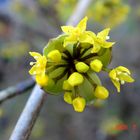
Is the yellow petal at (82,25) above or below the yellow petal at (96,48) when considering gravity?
above

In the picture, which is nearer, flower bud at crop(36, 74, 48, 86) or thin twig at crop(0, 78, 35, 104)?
flower bud at crop(36, 74, 48, 86)

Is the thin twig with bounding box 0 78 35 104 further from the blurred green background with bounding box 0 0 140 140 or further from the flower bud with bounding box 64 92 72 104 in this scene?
the blurred green background with bounding box 0 0 140 140

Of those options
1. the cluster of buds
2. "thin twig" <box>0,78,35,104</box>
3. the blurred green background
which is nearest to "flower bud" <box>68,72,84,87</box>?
the cluster of buds

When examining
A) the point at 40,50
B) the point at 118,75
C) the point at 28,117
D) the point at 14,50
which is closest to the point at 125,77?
the point at 118,75

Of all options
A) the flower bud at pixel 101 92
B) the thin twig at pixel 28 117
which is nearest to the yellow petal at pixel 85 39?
the flower bud at pixel 101 92

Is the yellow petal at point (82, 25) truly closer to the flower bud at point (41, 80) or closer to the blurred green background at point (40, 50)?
the flower bud at point (41, 80)

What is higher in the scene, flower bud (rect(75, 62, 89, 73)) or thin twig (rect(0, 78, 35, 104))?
thin twig (rect(0, 78, 35, 104))

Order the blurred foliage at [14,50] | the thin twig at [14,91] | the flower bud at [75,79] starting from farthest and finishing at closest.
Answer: the blurred foliage at [14,50] → the thin twig at [14,91] → the flower bud at [75,79]
